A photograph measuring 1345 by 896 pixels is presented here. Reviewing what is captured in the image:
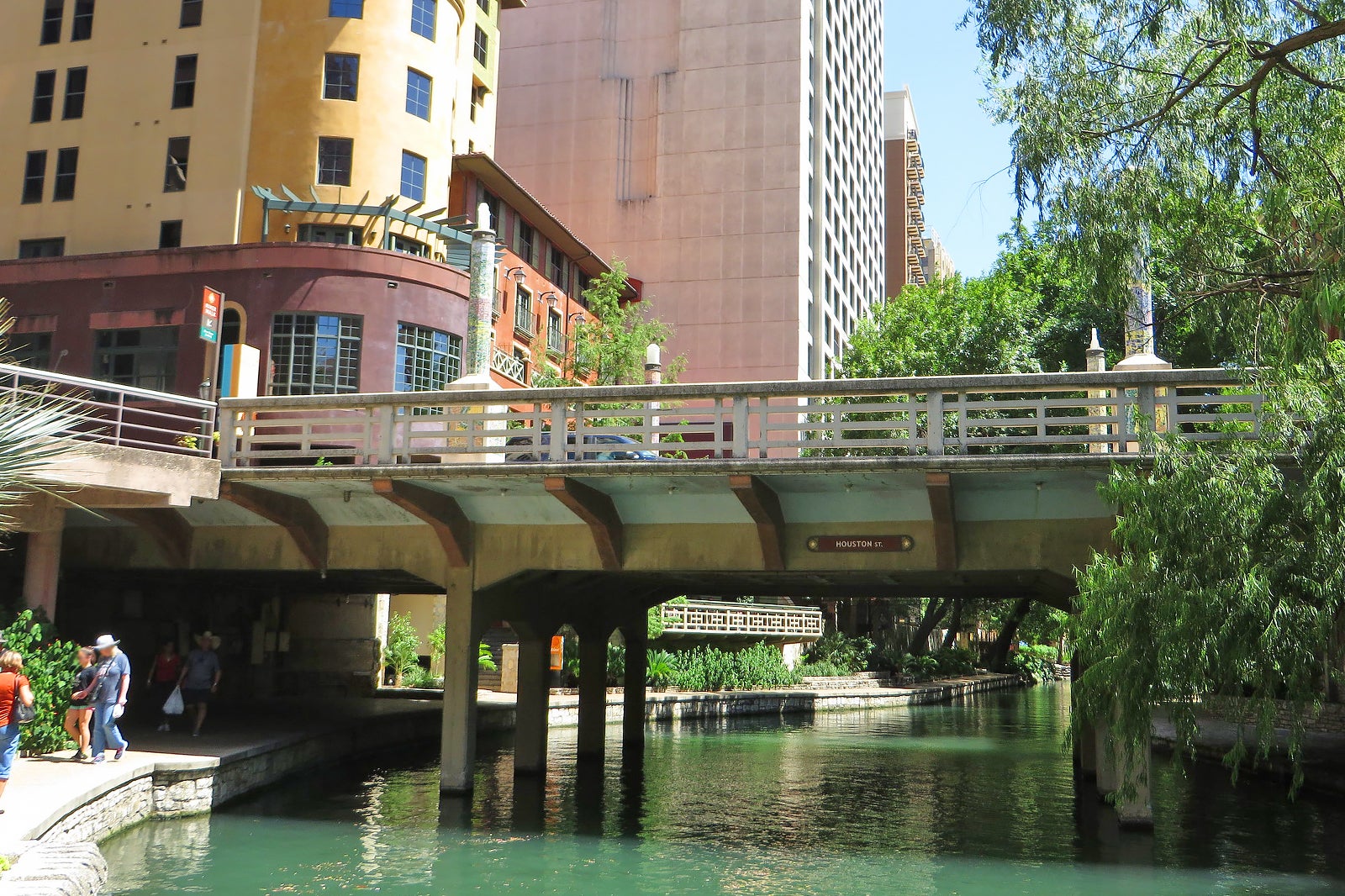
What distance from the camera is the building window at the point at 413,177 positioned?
3744cm

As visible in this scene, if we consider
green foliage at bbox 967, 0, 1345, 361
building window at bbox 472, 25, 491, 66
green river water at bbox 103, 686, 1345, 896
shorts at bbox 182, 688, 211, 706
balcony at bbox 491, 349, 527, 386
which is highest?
building window at bbox 472, 25, 491, 66

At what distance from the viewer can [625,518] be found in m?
19.8

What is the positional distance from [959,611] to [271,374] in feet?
131

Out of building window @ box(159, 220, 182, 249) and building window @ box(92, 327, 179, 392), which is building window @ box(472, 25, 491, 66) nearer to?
building window @ box(159, 220, 182, 249)

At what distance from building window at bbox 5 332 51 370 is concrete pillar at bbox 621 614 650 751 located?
16.7m

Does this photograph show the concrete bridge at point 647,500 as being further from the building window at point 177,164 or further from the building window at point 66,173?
the building window at point 66,173

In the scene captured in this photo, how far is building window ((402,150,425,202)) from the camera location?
123 feet

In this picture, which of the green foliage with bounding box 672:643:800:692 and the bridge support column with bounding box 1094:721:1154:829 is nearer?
the bridge support column with bounding box 1094:721:1154:829

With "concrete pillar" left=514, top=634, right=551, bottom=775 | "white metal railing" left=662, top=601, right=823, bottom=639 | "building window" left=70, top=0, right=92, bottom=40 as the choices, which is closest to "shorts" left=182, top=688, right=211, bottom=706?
"concrete pillar" left=514, top=634, right=551, bottom=775

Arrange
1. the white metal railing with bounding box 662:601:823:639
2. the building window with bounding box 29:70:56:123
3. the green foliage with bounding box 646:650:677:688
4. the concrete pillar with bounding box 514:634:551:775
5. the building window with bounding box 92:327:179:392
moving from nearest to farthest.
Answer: the concrete pillar with bounding box 514:634:551:775 → the building window with bounding box 92:327:179:392 → the building window with bounding box 29:70:56:123 → the green foliage with bounding box 646:650:677:688 → the white metal railing with bounding box 662:601:823:639

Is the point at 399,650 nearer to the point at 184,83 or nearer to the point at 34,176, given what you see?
the point at 34,176

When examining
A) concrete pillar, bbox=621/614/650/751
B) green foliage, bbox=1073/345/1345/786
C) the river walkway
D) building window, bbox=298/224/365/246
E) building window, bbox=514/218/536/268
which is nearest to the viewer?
A: the river walkway

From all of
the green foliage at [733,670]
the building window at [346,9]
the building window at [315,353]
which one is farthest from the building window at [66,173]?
the green foliage at [733,670]

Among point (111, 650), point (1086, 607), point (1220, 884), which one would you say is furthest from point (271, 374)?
point (1220, 884)
